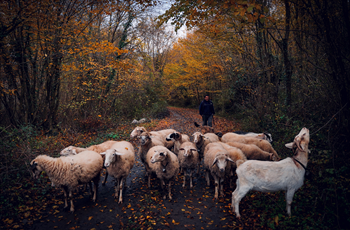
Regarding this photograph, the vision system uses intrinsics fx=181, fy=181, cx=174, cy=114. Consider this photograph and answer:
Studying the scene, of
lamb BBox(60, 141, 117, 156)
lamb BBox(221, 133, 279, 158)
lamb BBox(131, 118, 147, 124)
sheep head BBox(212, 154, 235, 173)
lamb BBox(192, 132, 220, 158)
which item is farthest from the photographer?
lamb BBox(131, 118, 147, 124)

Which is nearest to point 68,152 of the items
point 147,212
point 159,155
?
point 159,155

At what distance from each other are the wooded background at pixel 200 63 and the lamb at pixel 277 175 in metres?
0.54

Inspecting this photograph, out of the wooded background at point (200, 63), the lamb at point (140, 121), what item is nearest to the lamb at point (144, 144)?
the wooded background at point (200, 63)

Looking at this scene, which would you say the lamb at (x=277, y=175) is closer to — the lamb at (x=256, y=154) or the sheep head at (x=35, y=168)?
the lamb at (x=256, y=154)

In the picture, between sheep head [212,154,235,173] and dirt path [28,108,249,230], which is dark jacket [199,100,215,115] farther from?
sheep head [212,154,235,173]

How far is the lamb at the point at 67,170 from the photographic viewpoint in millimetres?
4914

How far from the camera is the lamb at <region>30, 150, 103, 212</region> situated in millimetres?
4914

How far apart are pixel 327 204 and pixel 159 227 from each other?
156 inches

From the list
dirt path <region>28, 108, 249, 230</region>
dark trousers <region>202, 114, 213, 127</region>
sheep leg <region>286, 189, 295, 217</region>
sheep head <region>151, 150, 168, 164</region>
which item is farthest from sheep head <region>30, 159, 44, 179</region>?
dark trousers <region>202, 114, 213, 127</region>

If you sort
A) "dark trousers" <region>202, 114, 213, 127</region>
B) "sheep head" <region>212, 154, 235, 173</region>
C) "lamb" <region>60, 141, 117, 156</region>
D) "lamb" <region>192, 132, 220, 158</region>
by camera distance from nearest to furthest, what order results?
"sheep head" <region>212, 154, 235, 173</region> → "lamb" <region>60, 141, 117, 156</region> → "lamb" <region>192, 132, 220, 158</region> → "dark trousers" <region>202, 114, 213, 127</region>

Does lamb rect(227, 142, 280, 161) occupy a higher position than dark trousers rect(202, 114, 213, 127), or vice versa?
dark trousers rect(202, 114, 213, 127)

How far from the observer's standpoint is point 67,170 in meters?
5.02

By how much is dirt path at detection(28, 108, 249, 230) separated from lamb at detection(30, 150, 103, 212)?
371 mm

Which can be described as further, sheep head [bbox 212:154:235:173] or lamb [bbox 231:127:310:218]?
sheep head [bbox 212:154:235:173]
